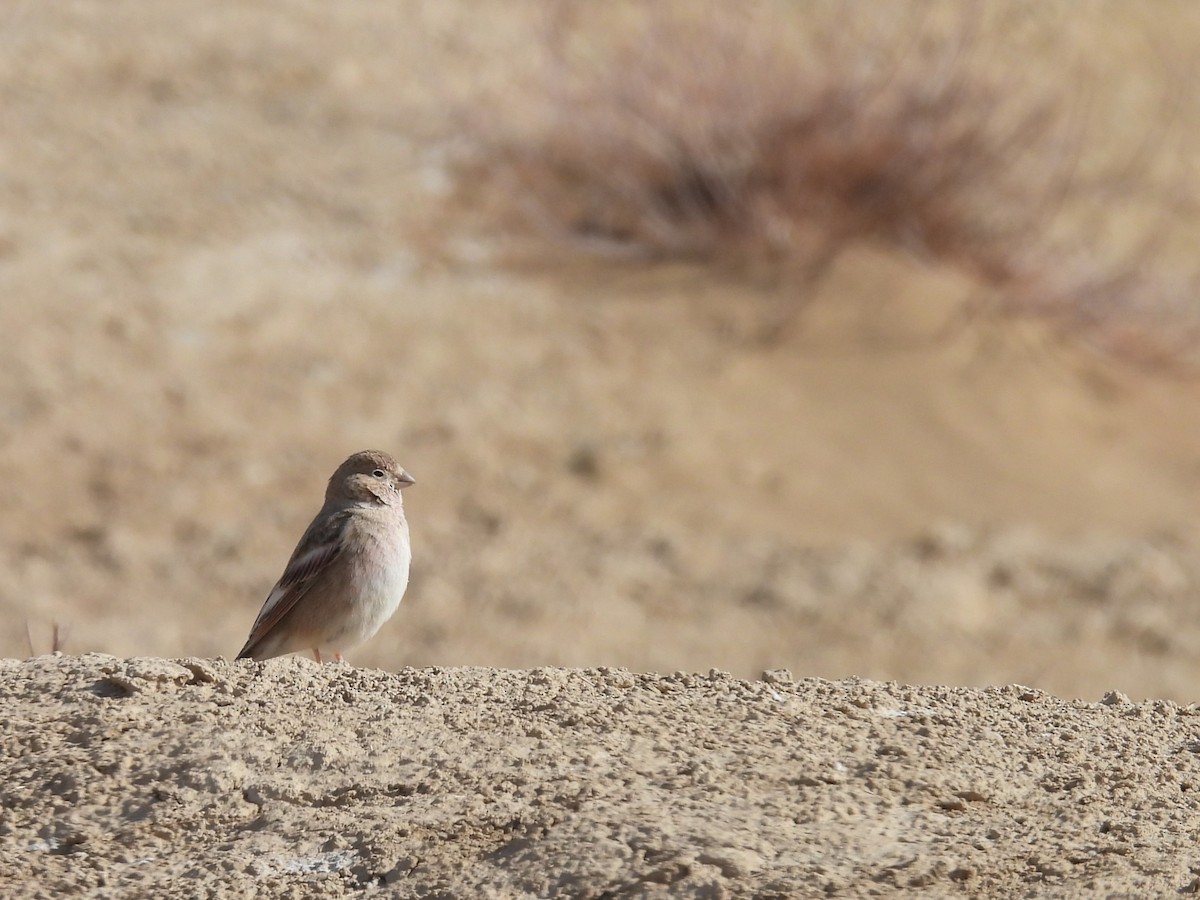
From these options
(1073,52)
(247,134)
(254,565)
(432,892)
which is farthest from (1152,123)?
(432,892)

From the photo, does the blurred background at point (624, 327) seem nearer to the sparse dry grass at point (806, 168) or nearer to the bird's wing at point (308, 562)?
the sparse dry grass at point (806, 168)

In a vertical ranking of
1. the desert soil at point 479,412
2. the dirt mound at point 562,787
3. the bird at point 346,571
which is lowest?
the dirt mound at point 562,787

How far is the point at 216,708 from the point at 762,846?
142 centimetres

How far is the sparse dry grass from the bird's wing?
10.4 m

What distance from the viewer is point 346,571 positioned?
6363 mm

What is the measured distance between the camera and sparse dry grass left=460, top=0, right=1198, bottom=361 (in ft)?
55.6

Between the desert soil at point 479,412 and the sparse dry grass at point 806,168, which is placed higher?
the sparse dry grass at point 806,168

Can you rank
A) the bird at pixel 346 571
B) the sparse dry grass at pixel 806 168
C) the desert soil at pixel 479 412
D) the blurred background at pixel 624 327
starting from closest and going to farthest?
the bird at pixel 346 571 < the desert soil at pixel 479 412 < the blurred background at pixel 624 327 < the sparse dry grass at pixel 806 168

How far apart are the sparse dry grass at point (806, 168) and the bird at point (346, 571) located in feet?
33.8

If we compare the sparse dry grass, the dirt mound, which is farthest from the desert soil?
the dirt mound

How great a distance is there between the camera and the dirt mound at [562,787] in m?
3.95

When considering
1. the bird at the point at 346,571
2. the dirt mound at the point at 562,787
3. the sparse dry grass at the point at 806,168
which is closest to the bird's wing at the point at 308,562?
the bird at the point at 346,571

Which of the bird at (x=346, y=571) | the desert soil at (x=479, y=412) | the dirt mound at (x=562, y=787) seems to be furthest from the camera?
the desert soil at (x=479, y=412)

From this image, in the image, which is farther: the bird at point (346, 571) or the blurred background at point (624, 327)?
the blurred background at point (624, 327)
